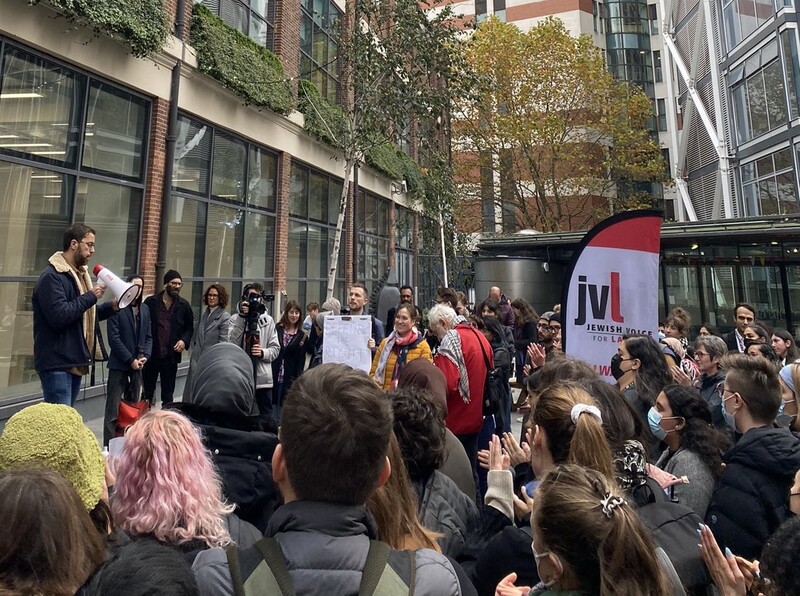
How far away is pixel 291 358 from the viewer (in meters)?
7.43

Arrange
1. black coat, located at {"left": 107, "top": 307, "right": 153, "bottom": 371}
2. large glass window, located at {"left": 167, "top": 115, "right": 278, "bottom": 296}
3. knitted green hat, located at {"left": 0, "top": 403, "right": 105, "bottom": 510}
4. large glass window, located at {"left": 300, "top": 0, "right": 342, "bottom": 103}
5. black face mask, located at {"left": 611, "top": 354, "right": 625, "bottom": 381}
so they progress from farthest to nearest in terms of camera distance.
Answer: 1. large glass window, located at {"left": 300, "top": 0, "right": 342, "bottom": 103}
2. large glass window, located at {"left": 167, "top": 115, "right": 278, "bottom": 296}
3. black coat, located at {"left": 107, "top": 307, "right": 153, "bottom": 371}
4. black face mask, located at {"left": 611, "top": 354, "right": 625, "bottom": 381}
5. knitted green hat, located at {"left": 0, "top": 403, "right": 105, "bottom": 510}

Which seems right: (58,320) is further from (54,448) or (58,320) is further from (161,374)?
(54,448)

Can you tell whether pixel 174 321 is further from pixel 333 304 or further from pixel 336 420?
pixel 336 420

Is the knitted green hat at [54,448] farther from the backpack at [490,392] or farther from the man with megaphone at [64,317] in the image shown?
the backpack at [490,392]

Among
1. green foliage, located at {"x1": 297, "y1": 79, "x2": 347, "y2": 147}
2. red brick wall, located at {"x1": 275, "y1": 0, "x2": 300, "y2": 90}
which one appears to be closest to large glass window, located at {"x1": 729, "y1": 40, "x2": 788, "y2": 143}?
green foliage, located at {"x1": 297, "y1": 79, "x2": 347, "y2": 147}

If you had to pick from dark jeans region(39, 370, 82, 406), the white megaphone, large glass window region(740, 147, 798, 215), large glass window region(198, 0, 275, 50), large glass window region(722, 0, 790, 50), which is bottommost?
dark jeans region(39, 370, 82, 406)

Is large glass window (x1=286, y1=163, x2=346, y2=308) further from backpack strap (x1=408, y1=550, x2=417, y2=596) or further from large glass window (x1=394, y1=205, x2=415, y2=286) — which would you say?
backpack strap (x1=408, y1=550, x2=417, y2=596)

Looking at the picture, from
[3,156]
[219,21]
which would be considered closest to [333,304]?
[3,156]

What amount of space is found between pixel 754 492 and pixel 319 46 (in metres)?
16.0

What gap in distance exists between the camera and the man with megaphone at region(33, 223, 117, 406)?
4.47 metres

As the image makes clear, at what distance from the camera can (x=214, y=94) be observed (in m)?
10.3

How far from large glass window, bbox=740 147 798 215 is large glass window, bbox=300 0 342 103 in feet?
52.5

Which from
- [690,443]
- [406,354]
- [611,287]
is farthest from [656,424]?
[406,354]

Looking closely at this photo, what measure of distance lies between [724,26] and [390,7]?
55.6ft
